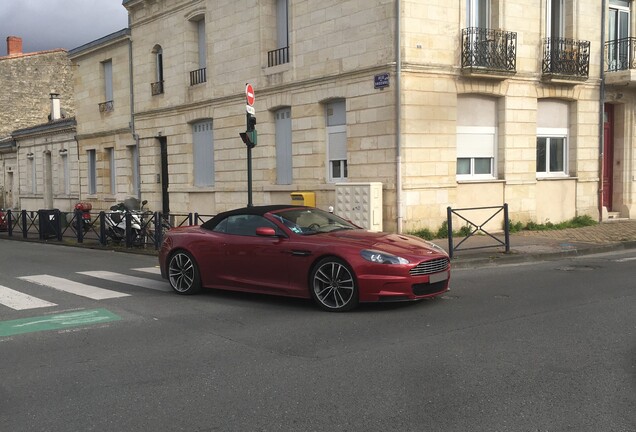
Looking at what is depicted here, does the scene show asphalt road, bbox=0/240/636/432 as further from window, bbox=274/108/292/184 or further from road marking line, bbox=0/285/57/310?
window, bbox=274/108/292/184

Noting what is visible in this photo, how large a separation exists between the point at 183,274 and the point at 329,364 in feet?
14.3

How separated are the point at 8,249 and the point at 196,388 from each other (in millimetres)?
14767

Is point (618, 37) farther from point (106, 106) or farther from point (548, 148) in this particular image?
point (106, 106)

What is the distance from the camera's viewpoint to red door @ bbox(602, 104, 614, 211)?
764 inches

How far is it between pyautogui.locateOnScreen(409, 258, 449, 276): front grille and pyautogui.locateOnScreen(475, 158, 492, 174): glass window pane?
355 inches

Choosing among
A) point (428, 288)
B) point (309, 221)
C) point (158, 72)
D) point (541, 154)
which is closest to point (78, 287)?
point (309, 221)

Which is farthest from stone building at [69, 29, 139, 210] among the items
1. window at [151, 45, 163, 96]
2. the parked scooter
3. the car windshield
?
the car windshield

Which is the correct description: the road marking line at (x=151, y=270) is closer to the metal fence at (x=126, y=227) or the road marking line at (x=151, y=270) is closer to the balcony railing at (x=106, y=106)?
the metal fence at (x=126, y=227)

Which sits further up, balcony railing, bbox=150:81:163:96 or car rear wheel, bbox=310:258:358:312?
balcony railing, bbox=150:81:163:96

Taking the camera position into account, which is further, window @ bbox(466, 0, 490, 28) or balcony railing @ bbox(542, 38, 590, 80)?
balcony railing @ bbox(542, 38, 590, 80)

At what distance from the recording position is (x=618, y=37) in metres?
19.2

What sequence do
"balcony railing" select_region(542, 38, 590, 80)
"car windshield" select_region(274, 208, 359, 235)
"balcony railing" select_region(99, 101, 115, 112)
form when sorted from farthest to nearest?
"balcony railing" select_region(99, 101, 115, 112) < "balcony railing" select_region(542, 38, 590, 80) < "car windshield" select_region(274, 208, 359, 235)

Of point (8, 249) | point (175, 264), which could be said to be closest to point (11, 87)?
point (8, 249)

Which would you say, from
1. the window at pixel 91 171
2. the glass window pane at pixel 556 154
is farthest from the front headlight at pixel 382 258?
the window at pixel 91 171
